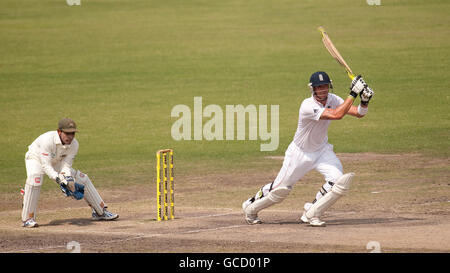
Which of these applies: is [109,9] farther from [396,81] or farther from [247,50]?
[396,81]

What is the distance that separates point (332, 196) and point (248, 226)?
4.32ft

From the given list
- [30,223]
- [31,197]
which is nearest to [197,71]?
[31,197]

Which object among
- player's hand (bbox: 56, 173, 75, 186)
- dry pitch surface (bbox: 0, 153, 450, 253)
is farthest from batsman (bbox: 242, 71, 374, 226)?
player's hand (bbox: 56, 173, 75, 186)

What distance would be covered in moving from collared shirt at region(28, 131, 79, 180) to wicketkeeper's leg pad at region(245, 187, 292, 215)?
286 centimetres

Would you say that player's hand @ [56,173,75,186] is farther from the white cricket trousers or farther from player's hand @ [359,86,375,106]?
player's hand @ [359,86,375,106]

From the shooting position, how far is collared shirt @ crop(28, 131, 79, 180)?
1300 centimetres

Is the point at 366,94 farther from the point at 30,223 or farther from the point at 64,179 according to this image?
the point at 30,223

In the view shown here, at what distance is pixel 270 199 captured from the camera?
1224cm

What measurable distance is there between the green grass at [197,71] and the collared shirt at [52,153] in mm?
4427

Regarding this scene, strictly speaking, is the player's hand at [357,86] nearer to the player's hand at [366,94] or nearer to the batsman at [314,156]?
the player's hand at [366,94]

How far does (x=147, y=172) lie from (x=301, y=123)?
7.36 m

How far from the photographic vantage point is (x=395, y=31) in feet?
116

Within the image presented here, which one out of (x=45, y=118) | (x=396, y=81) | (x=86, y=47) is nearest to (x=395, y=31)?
(x=396, y=81)

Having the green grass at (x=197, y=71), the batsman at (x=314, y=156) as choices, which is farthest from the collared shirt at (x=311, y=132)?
the green grass at (x=197, y=71)
